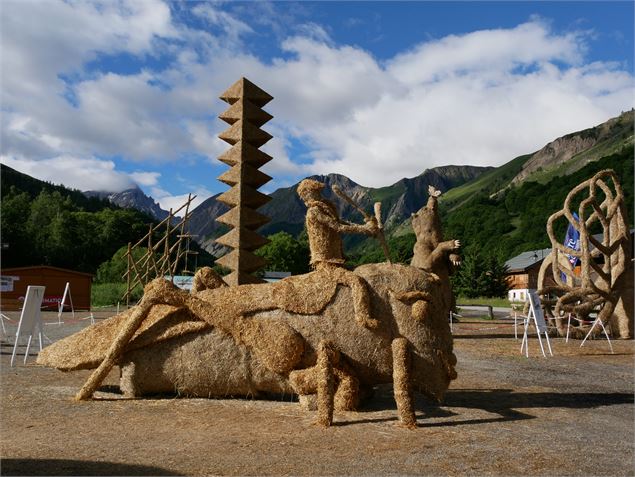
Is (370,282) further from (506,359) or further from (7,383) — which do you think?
(506,359)

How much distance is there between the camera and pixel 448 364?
23.3ft

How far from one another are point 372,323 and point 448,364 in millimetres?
1075

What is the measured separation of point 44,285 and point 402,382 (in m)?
28.5

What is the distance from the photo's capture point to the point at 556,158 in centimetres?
16425

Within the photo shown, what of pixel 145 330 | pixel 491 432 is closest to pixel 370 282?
pixel 491 432

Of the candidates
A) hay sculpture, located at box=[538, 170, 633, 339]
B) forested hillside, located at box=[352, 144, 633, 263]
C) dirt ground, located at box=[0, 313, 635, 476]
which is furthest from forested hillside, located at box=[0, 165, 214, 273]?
dirt ground, located at box=[0, 313, 635, 476]

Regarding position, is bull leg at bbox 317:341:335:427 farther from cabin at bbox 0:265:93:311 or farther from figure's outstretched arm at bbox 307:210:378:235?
cabin at bbox 0:265:93:311

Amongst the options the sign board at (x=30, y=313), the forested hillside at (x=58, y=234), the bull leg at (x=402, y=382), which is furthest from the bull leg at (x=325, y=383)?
the forested hillside at (x=58, y=234)

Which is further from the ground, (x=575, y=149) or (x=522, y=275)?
(x=575, y=149)

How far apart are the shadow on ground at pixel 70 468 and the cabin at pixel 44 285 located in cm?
2663

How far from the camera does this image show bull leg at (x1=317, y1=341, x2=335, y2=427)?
253 inches

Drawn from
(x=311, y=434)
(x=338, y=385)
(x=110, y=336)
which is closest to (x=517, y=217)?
(x=338, y=385)

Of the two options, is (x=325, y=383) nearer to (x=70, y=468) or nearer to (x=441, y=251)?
(x=70, y=468)

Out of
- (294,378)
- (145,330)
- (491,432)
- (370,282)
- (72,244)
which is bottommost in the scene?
(491,432)
